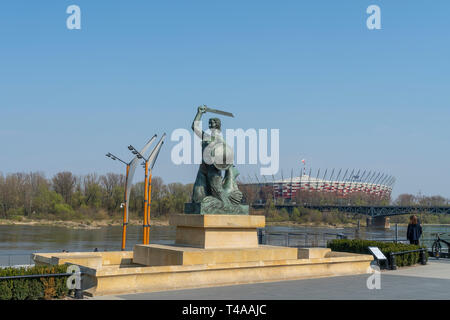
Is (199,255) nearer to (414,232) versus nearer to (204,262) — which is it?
(204,262)

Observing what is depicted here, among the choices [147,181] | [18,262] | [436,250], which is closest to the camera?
[18,262]

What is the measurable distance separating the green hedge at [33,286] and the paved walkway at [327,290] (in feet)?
3.08

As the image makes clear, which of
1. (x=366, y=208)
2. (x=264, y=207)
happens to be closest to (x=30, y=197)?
(x=264, y=207)

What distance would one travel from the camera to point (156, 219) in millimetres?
83750

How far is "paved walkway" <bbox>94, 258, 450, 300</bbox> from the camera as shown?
30.2ft

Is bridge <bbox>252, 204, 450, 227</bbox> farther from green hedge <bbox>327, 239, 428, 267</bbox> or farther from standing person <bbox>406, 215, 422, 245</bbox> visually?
green hedge <bbox>327, 239, 428, 267</bbox>

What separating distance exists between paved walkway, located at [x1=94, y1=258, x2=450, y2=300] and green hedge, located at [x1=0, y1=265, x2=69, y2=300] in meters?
0.94

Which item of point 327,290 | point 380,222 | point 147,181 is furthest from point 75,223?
point 327,290

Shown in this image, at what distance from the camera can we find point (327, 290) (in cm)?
1009

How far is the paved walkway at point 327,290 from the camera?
9.20 m

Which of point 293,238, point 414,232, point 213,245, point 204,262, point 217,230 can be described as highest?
point 217,230

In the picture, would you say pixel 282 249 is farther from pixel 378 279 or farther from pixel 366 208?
pixel 366 208

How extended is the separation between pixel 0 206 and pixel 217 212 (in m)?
81.3

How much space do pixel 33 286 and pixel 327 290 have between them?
594 centimetres
